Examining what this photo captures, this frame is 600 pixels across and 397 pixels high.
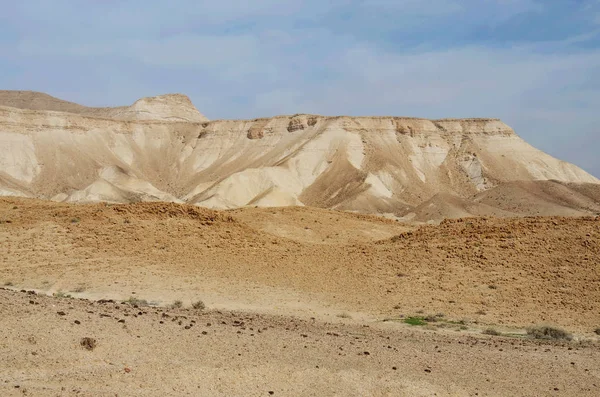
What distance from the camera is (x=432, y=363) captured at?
11711mm

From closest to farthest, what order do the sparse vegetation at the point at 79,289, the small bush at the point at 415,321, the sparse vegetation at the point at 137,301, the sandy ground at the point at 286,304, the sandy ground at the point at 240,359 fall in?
the sandy ground at the point at 240,359
the sandy ground at the point at 286,304
the small bush at the point at 415,321
the sparse vegetation at the point at 137,301
the sparse vegetation at the point at 79,289

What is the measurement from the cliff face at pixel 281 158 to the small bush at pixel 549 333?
6755cm

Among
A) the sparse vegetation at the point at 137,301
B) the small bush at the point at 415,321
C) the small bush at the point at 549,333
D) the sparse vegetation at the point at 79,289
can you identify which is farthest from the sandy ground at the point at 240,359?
the sparse vegetation at the point at 79,289

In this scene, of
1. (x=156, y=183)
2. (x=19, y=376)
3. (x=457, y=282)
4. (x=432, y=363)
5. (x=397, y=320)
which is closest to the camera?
(x=19, y=376)

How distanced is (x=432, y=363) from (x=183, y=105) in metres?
144

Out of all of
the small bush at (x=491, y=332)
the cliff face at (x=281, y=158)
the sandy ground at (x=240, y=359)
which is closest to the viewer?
the sandy ground at (x=240, y=359)

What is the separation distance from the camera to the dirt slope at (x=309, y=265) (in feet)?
59.7

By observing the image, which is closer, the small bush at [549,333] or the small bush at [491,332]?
the small bush at [549,333]

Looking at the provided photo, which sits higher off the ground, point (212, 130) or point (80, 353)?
point (212, 130)

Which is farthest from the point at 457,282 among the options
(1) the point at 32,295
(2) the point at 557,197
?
(2) the point at 557,197

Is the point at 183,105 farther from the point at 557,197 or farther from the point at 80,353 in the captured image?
the point at 80,353

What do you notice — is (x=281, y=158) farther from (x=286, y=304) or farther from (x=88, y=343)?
(x=88, y=343)

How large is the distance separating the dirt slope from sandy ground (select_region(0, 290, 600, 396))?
4125 millimetres

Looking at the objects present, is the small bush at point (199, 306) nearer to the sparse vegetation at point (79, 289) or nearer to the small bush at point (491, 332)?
the sparse vegetation at point (79, 289)
